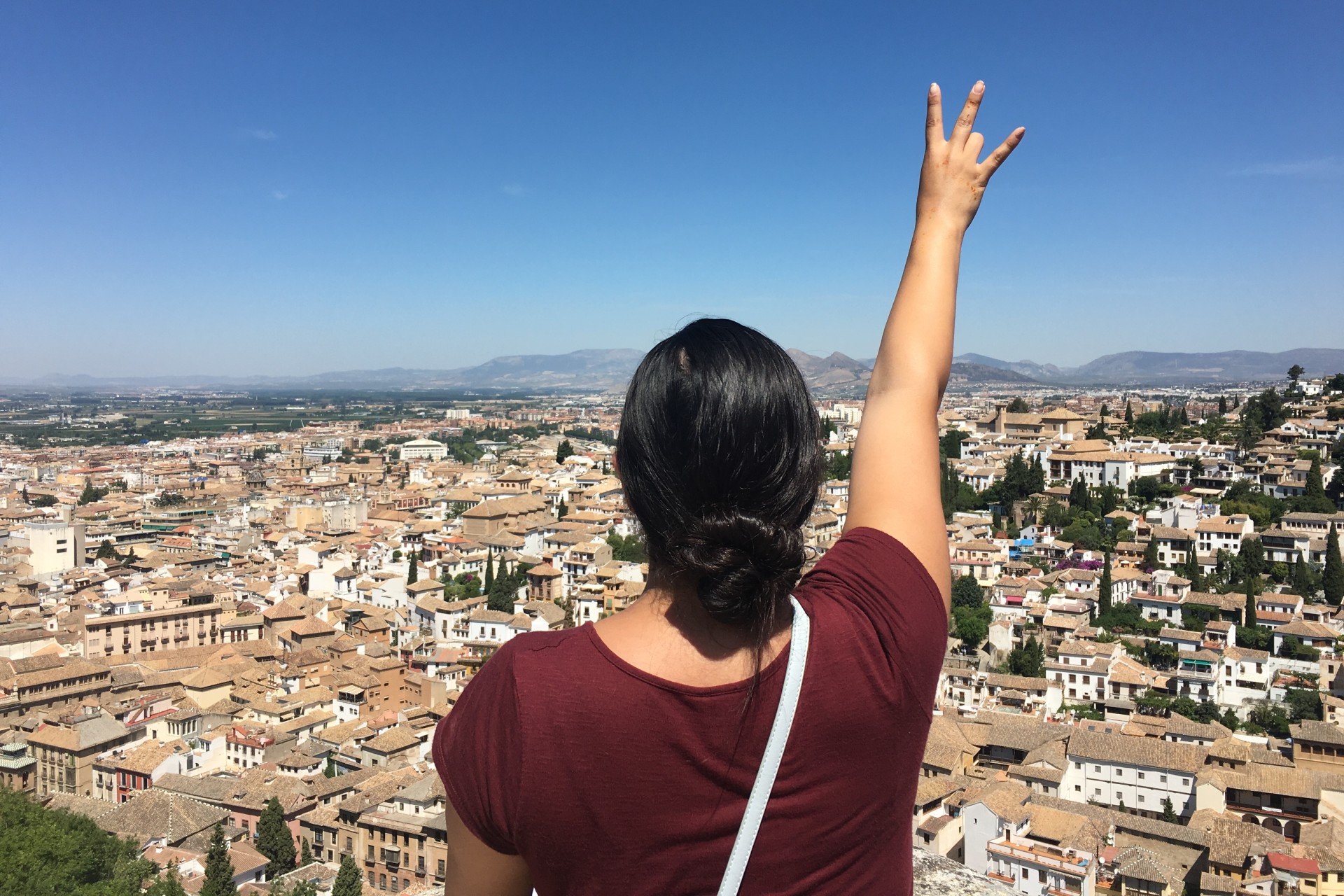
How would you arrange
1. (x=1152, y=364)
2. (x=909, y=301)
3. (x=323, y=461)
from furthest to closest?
(x=1152, y=364) < (x=323, y=461) < (x=909, y=301)

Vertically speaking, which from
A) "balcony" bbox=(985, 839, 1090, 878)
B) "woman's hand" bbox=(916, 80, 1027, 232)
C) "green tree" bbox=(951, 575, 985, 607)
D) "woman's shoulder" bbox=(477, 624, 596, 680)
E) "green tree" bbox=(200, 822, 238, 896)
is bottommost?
"green tree" bbox=(200, 822, 238, 896)

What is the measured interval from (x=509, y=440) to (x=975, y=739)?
4500cm

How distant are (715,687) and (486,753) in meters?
0.15

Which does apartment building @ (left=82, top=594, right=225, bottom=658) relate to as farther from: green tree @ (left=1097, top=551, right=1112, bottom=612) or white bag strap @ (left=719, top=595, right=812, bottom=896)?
white bag strap @ (left=719, top=595, right=812, bottom=896)

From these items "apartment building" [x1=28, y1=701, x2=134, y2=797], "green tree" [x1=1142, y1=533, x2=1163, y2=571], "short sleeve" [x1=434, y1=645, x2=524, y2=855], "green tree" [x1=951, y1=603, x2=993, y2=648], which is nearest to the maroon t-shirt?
"short sleeve" [x1=434, y1=645, x2=524, y2=855]

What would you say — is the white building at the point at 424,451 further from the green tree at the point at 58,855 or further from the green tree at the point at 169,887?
the green tree at the point at 169,887

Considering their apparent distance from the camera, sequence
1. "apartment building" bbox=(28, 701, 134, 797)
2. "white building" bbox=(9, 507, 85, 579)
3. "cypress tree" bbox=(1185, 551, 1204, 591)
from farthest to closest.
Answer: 1. "white building" bbox=(9, 507, 85, 579)
2. "cypress tree" bbox=(1185, 551, 1204, 591)
3. "apartment building" bbox=(28, 701, 134, 797)

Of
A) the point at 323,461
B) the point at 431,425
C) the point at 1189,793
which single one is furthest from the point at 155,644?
the point at 431,425

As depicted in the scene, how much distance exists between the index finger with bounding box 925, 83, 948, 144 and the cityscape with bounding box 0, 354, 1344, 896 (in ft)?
0.88

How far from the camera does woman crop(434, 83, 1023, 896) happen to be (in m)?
0.60

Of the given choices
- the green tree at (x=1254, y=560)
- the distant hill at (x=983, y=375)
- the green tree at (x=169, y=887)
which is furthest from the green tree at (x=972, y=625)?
the distant hill at (x=983, y=375)

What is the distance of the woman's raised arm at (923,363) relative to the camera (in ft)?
2.40

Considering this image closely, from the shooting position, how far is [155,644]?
18.1 meters

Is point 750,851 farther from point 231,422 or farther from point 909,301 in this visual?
point 231,422
